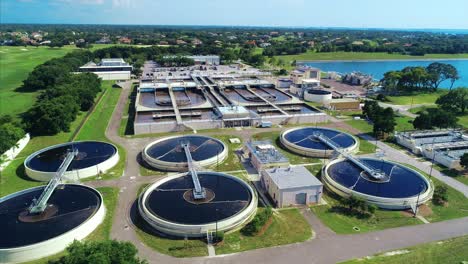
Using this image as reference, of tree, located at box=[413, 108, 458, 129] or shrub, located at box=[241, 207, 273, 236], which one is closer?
shrub, located at box=[241, 207, 273, 236]

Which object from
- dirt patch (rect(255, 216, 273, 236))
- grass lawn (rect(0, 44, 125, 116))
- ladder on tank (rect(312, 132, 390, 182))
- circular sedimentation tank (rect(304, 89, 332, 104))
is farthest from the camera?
circular sedimentation tank (rect(304, 89, 332, 104))

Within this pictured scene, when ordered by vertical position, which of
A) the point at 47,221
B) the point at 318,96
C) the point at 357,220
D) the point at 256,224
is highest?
the point at 318,96

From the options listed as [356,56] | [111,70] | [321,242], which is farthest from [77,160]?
[356,56]

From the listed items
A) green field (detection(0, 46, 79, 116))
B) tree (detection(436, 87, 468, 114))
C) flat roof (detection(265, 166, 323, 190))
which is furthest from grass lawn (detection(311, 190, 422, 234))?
green field (detection(0, 46, 79, 116))

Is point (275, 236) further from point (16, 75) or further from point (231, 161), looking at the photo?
point (16, 75)

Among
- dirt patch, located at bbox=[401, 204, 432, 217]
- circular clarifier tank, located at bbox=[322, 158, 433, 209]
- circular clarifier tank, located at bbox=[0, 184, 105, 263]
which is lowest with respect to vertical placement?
dirt patch, located at bbox=[401, 204, 432, 217]

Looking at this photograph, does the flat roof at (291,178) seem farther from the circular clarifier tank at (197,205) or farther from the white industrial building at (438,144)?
the white industrial building at (438,144)

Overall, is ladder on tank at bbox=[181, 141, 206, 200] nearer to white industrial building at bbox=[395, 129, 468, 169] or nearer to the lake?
white industrial building at bbox=[395, 129, 468, 169]
